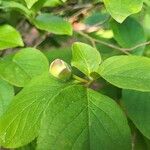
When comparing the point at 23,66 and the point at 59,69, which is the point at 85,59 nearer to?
the point at 59,69

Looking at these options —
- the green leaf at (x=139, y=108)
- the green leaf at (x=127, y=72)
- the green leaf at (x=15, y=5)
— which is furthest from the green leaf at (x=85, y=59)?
the green leaf at (x=15, y=5)

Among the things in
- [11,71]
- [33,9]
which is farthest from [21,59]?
[33,9]

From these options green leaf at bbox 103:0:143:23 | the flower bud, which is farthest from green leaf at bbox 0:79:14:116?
green leaf at bbox 103:0:143:23

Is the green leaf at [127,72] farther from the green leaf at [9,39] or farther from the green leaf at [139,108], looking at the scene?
the green leaf at [9,39]

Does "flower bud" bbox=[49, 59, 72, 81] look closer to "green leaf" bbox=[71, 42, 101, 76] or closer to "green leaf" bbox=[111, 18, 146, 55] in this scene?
"green leaf" bbox=[71, 42, 101, 76]

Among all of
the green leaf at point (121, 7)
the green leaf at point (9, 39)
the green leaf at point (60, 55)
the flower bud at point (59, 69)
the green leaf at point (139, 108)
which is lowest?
the green leaf at point (139, 108)

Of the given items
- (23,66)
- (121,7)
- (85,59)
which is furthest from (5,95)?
(121,7)

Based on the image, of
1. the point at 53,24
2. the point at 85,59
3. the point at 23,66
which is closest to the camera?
the point at 85,59
